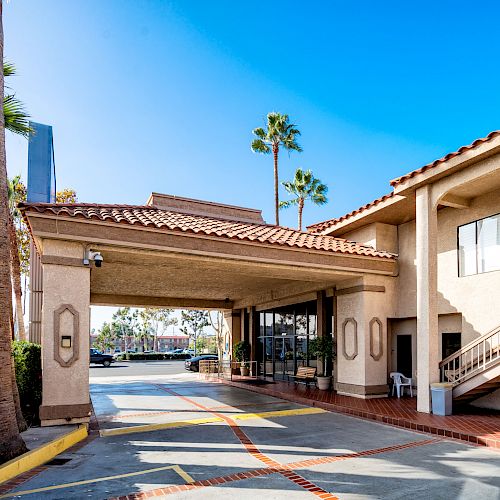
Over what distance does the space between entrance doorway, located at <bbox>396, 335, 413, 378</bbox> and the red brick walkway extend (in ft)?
4.02

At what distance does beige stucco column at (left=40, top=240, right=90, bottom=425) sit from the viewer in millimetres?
9258

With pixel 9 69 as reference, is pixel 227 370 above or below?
below

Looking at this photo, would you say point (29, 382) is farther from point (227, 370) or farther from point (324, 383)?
point (227, 370)

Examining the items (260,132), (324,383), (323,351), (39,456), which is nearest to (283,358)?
(324,383)

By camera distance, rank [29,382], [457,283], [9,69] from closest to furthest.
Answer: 1. [29,382]
2. [9,69]
3. [457,283]

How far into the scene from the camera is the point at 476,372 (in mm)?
10398

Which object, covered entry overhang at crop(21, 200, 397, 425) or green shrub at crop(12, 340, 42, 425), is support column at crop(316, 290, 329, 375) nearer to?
covered entry overhang at crop(21, 200, 397, 425)

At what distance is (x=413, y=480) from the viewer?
6246 millimetres

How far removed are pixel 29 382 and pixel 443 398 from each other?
965 cm

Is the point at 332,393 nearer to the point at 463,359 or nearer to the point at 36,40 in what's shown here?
the point at 463,359

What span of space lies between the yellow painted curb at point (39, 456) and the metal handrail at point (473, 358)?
8.84m

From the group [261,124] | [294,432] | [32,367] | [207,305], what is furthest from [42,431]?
[261,124]

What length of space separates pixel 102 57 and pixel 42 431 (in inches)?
417

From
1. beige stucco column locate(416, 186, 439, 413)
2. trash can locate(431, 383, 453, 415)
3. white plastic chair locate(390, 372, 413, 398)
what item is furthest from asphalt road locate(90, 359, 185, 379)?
trash can locate(431, 383, 453, 415)
